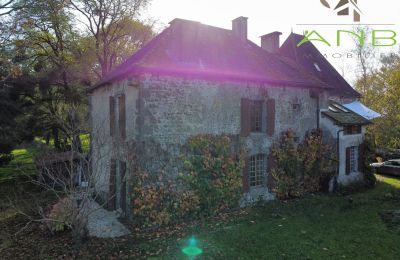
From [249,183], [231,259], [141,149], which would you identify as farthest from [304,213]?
[141,149]

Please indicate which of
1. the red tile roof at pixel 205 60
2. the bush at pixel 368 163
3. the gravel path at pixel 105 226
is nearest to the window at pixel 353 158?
the bush at pixel 368 163

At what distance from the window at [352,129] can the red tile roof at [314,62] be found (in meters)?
5.35

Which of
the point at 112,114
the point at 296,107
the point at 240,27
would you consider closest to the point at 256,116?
the point at 296,107

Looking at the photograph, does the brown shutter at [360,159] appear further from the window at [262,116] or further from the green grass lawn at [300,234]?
the window at [262,116]

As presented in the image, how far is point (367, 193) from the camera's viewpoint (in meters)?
13.8

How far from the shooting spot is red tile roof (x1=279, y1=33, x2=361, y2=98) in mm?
20938

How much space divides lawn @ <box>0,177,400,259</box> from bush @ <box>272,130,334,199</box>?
175 centimetres

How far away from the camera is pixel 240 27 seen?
48.8 ft

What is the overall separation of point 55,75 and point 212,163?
51.6 ft

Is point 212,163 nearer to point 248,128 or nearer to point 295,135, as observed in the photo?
point 248,128

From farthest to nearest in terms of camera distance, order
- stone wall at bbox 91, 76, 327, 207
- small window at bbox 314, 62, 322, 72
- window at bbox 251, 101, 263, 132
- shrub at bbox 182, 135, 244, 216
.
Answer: small window at bbox 314, 62, 322, 72 → window at bbox 251, 101, 263, 132 → shrub at bbox 182, 135, 244, 216 → stone wall at bbox 91, 76, 327, 207

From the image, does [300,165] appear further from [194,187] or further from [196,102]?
[196,102]

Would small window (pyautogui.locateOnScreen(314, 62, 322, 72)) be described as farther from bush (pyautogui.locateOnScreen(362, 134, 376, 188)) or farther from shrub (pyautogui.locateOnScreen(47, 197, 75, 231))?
shrub (pyautogui.locateOnScreen(47, 197, 75, 231))

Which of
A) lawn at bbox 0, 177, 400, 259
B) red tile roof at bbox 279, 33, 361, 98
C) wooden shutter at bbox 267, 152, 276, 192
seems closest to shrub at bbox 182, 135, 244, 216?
lawn at bbox 0, 177, 400, 259
